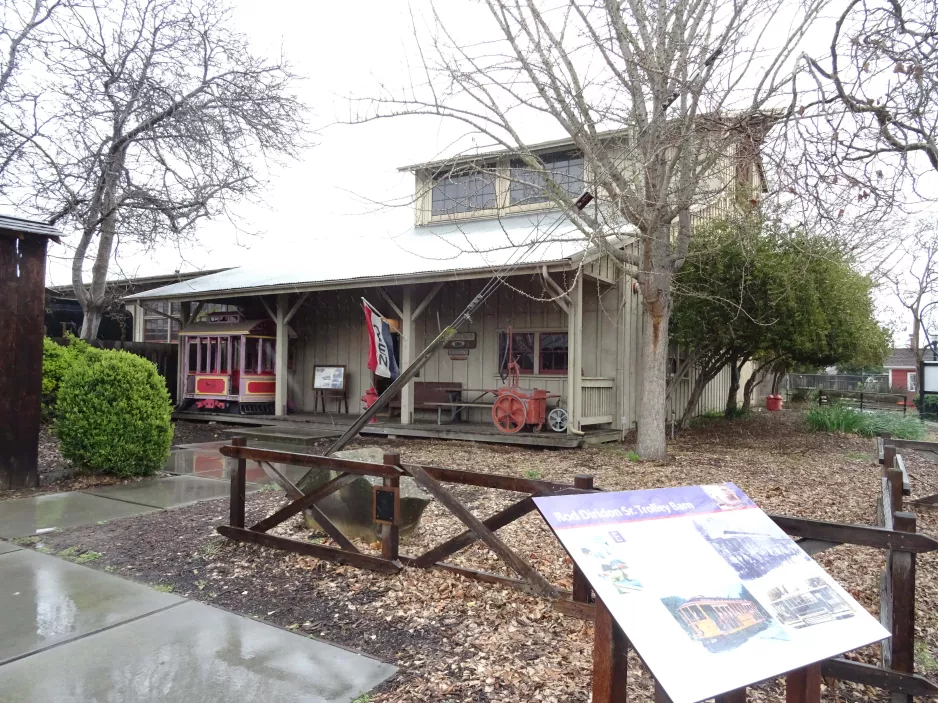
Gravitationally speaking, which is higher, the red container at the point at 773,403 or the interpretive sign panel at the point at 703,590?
the interpretive sign panel at the point at 703,590

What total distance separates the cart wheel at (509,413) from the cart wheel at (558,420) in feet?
1.95

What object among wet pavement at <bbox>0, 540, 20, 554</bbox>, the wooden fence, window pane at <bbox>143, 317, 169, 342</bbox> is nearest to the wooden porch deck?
the wooden fence

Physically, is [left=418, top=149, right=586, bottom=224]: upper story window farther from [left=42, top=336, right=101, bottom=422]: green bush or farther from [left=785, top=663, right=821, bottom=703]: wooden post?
[left=785, top=663, right=821, bottom=703]: wooden post

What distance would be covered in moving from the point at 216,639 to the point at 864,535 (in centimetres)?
345

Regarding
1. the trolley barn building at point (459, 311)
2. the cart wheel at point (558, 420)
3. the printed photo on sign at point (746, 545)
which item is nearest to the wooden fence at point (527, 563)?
the printed photo on sign at point (746, 545)

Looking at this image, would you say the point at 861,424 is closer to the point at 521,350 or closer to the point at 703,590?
the point at 521,350

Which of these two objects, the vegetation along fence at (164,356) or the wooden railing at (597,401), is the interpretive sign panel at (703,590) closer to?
the wooden railing at (597,401)

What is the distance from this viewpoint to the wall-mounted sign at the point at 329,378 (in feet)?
50.7

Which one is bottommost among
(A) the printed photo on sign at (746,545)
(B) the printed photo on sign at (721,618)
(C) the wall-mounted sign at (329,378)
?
(B) the printed photo on sign at (721,618)

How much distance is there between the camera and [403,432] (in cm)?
1274

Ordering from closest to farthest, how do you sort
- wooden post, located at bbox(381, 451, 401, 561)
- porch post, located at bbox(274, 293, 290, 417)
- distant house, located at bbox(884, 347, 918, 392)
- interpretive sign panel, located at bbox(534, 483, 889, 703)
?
interpretive sign panel, located at bbox(534, 483, 889, 703) < wooden post, located at bbox(381, 451, 401, 561) < porch post, located at bbox(274, 293, 290, 417) < distant house, located at bbox(884, 347, 918, 392)

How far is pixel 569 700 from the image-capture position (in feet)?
10.3

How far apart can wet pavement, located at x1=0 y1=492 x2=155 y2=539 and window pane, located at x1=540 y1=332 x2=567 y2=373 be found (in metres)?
8.31

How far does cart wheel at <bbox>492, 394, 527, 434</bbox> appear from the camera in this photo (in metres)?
11.5
